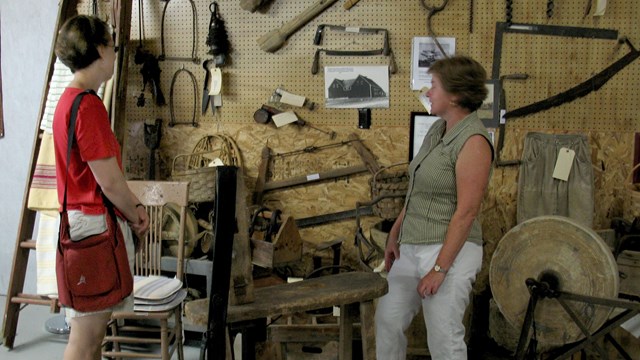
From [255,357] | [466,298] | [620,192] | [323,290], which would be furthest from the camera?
[620,192]

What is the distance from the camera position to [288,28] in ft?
10.8

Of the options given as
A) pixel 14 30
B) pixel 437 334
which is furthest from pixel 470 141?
pixel 14 30

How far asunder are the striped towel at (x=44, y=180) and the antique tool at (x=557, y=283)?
7.56 ft

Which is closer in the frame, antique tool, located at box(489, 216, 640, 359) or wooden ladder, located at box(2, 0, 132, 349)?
antique tool, located at box(489, 216, 640, 359)

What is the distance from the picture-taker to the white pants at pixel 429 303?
79.2 inches

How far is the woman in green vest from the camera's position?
6.42 ft

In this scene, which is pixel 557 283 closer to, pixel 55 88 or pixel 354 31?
pixel 354 31

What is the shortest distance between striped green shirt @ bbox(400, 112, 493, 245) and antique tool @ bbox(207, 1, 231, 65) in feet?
5.59

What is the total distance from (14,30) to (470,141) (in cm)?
323

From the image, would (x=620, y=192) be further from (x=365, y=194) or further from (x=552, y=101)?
(x=365, y=194)

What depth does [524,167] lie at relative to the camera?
323 cm

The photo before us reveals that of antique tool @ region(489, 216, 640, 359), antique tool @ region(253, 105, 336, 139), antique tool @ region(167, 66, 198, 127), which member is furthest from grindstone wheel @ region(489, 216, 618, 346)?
antique tool @ region(167, 66, 198, 127)

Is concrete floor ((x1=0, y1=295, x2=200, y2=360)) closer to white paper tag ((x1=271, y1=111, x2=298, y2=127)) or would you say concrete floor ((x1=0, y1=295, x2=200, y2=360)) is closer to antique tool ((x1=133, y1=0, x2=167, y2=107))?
white paper tag ((x1=271, y1=111, x2=298, y2=127))

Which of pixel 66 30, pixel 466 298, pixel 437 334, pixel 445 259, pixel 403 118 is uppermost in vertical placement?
pixel 66 30
